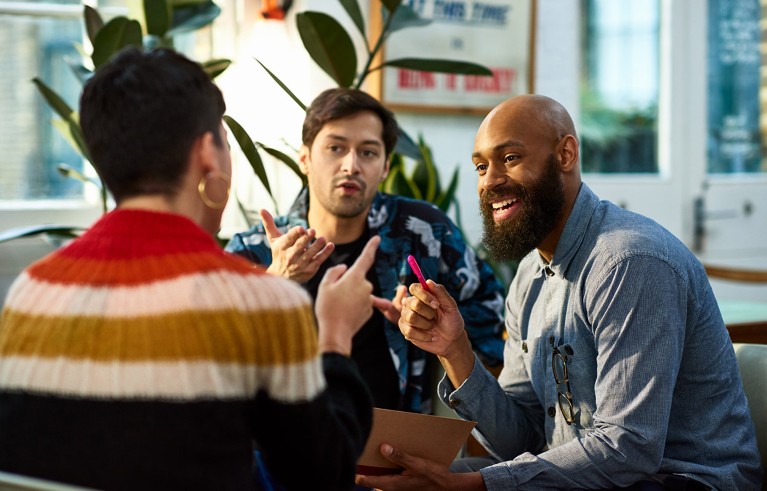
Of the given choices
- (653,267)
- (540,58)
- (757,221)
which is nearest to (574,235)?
(653,267)

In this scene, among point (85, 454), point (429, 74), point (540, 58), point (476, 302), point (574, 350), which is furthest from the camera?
point (540, 58)

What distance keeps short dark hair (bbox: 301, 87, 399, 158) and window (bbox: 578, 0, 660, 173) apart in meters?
1.81

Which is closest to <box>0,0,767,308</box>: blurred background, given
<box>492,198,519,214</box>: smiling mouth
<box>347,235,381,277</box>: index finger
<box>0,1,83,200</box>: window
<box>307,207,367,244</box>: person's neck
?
<box>0,1,83,200</box>: window

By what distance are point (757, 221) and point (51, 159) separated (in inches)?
131

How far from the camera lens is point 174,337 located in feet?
3.19

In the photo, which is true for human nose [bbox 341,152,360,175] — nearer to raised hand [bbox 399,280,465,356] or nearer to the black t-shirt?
the black t-shirt

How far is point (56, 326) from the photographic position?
1.00 meters

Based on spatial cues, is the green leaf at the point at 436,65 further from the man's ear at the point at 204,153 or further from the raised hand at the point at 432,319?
the man's ear at the point at 204,153

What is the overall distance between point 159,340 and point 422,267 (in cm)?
162

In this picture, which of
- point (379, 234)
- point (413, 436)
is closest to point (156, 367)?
point (413, 436)

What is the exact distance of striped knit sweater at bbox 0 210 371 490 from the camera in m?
0.97

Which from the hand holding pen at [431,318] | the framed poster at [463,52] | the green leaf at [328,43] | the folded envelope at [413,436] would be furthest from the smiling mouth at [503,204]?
the framed poster at [463,52]

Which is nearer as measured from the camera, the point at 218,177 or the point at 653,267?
the point at 218,177

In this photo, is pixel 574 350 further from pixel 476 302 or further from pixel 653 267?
pixel 476 302
